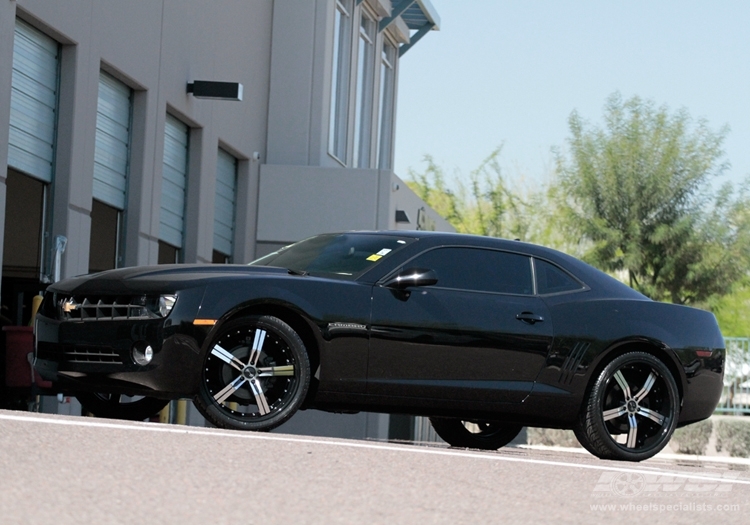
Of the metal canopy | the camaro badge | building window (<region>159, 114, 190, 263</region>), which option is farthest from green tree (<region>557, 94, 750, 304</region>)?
the camaro badge

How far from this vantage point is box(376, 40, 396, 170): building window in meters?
31.7

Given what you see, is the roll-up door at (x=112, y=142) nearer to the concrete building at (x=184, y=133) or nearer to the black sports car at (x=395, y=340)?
Answer: the concrete building at (x=184, y=133)

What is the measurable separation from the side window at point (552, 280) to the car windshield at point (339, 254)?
0.99m

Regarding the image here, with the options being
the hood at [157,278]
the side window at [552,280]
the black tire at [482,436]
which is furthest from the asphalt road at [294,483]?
the black tire at [482,436]

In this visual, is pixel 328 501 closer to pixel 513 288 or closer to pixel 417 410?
pixel 417 410

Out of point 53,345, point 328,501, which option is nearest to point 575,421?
point 53,345

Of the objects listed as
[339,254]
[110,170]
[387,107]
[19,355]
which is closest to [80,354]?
[339,254]

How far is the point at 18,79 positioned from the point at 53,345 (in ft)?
20.1

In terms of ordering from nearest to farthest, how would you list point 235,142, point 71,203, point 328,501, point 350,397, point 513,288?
point 328,501, point 350,397, point 513,288, point 71,203, point 235,142

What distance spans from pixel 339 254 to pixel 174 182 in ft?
34.7

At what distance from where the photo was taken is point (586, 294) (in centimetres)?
977

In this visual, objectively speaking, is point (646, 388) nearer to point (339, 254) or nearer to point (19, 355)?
point (339, 254)

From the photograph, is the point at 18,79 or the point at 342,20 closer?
the point at 18,79

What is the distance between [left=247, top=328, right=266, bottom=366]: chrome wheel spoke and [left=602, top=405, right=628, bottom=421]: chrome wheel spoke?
254 cm
